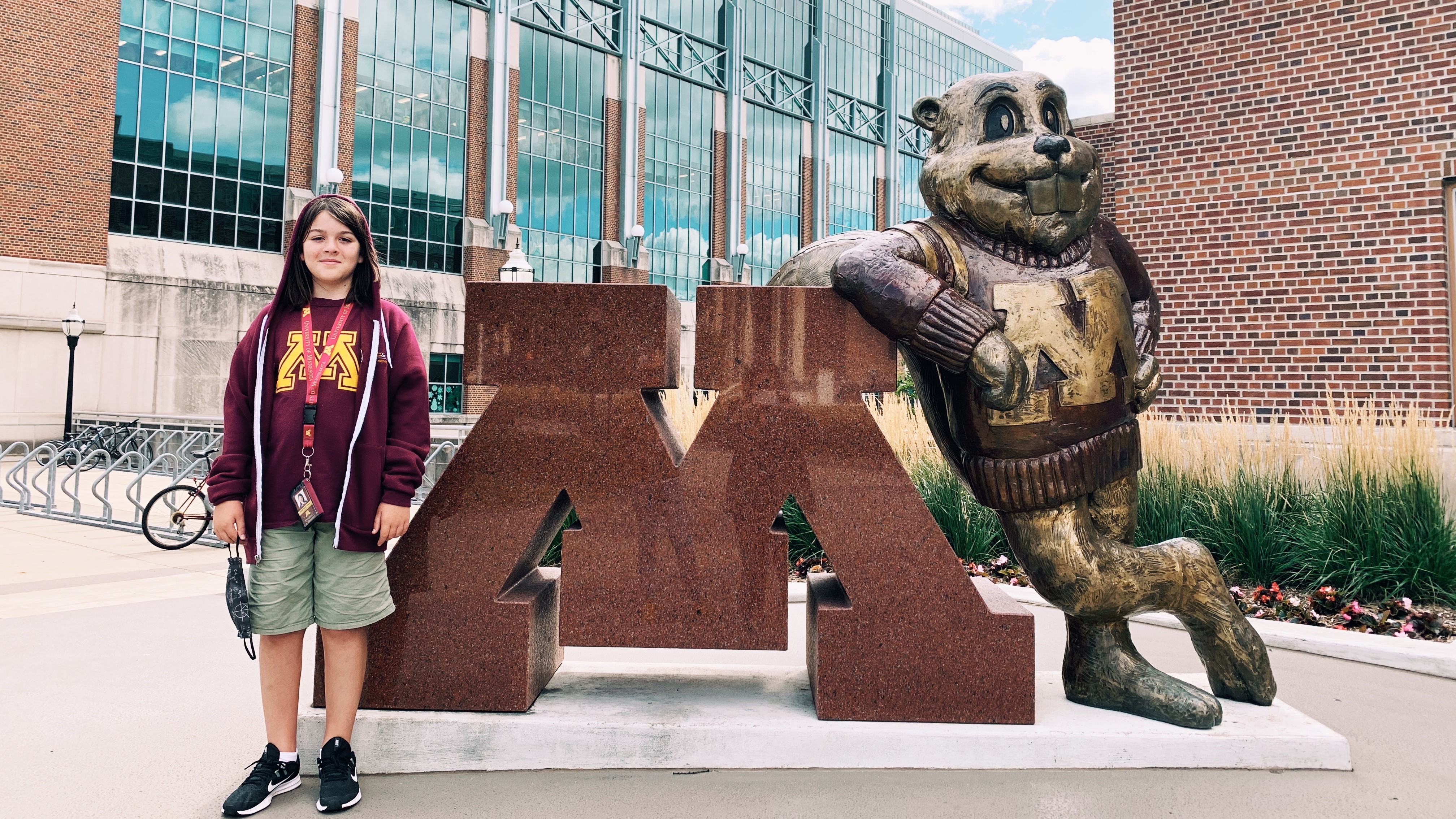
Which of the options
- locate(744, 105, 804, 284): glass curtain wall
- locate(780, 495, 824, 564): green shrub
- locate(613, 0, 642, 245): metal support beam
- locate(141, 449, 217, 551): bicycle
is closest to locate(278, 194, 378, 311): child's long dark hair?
locate(780, 495, 824, 564): green shrub

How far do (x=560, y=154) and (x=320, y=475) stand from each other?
3114cm

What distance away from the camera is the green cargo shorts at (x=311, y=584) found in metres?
2.68

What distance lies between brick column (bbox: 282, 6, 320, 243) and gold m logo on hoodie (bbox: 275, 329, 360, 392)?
2560 centimetres

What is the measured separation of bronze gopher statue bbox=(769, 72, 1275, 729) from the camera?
297 centimetres

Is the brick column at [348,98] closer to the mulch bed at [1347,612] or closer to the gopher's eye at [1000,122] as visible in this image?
the mulch bed at [1347,612]

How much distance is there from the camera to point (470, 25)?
29484 mm

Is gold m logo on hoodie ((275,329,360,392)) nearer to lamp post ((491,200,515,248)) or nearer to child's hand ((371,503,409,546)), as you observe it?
child's hand ((371,503,409,546))

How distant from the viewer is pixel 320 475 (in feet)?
8.82

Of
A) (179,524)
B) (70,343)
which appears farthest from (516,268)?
(70,343)

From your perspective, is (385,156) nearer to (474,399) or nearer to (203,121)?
(203,121)

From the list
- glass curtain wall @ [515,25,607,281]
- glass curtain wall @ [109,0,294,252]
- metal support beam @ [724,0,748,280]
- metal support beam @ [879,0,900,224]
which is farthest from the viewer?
metal support beam @ [879,0,900,224]

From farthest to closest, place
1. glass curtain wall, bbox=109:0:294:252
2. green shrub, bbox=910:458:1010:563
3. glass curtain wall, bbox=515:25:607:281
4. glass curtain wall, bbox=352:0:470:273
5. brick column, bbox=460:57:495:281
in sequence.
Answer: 1. glass curtain wall, bbox=515:25:607:281
2. brick column, bbox=460:57:495:281
3. glass curtain wall, bbox=352:0:470:273
4. glass curtain wall, bbox=109:0:294:252
5. green shrub, bbox=910:458:1010:563

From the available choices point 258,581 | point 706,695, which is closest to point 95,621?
point 258,581

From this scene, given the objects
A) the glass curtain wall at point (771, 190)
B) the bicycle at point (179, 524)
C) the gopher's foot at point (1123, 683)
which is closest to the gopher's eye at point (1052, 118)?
the gopher's foot at point (1123, 683)
